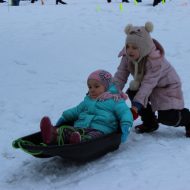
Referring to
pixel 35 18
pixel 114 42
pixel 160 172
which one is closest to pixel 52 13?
pixel 35 18

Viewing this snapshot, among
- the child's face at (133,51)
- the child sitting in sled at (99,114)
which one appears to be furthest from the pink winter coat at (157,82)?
the child sitting in sled at (99,114)

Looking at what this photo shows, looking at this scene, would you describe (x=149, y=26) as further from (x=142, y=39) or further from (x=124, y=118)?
(x=124, y=118)

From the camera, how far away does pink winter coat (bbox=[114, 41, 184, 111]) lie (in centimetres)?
435

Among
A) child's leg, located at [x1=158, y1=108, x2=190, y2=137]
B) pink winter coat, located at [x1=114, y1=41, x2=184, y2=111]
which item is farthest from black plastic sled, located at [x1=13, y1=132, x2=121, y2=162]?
child's leg, located at [x1=158, y1=108, x2=190, y2=137]

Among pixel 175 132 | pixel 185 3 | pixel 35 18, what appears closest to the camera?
pixel 175 132

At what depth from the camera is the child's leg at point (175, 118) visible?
455 cm

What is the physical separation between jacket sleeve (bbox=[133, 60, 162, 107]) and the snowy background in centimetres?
42

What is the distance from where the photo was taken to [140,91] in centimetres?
433

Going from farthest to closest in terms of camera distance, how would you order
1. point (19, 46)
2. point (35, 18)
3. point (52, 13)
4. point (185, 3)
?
point (185, 3) → point (52, 13) → point (35, 18) → point (19, 46)

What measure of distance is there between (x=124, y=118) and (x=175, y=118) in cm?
73

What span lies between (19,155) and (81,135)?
0.74 metres

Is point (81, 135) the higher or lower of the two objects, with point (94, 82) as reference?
lower

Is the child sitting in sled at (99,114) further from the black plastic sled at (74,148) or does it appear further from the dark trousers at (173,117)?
the dark trousers at (173,117)

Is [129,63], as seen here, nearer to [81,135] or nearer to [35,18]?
[81,135]
